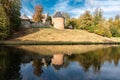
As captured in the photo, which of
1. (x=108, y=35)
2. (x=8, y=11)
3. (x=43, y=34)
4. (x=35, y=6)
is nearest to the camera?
(x=8, y=11)

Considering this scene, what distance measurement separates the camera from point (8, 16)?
7788cm

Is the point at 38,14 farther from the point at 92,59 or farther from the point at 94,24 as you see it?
the point at 92,59

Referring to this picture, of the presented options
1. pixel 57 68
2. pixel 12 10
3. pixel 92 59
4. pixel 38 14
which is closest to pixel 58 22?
pixel 38 14

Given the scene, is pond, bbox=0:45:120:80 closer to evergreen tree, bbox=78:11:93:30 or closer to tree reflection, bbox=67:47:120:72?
tree reflection, bbox=67:47:120:72

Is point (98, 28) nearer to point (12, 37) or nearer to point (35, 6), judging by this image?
point (35, 6)

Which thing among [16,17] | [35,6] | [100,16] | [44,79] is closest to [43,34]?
[16,17]

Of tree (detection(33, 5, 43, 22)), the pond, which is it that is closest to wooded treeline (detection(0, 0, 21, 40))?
tree (detection(33, 5, 43, 22))

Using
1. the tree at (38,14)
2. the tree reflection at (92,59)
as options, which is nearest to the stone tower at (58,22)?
the tree at (38,14)

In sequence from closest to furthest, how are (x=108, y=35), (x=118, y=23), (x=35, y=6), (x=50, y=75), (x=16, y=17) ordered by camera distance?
(x=50, y=75)
(x=16, y=17)
(x=108, y=35)
(x=35, y=6)
(x=118, y=23)

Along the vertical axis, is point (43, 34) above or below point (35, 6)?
below

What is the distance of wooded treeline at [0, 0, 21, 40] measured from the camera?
6819 centimetres

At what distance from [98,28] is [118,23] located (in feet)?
154

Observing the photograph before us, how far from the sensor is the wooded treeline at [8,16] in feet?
224

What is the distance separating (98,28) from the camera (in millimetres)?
118500
